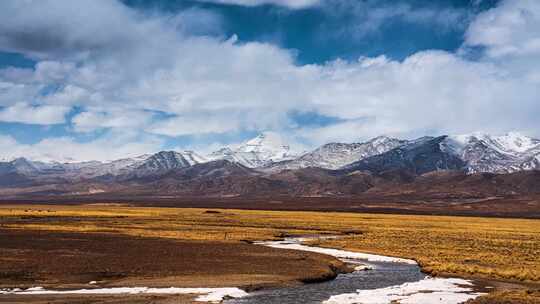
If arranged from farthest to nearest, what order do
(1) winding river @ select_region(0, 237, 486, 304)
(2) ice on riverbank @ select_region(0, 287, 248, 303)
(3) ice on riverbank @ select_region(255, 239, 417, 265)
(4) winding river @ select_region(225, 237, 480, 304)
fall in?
1. (3) ice on riverbank @ select_region(255, 239, 417, 265)
2. (4) winding river @ select_region(225, 237, 480, 304)
3. (1) winding river @ select_region(0, 237, 486, 304)
4. (2) ice on riverbank @ select_region(0, 287, 248, 303)

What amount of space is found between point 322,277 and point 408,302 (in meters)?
10.3

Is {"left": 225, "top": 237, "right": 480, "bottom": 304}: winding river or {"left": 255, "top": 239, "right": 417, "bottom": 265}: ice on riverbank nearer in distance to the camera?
{"left": 225, "top": 237, "right": 480, "bottom": 304}: winding river

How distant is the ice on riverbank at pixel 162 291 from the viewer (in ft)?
107

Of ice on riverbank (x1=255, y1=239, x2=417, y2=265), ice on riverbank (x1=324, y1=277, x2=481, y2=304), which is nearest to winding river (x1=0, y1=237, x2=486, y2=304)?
ice on riverbank (x1=324, y1=277, x2=481, y2=304)

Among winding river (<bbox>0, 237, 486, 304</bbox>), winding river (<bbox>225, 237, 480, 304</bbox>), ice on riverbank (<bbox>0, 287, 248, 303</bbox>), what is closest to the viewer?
ice on riverbank (<bbox>0, 287, 248, 303</bbox>)

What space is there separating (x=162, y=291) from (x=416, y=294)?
15.0m

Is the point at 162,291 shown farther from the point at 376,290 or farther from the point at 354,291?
the point at 376,290

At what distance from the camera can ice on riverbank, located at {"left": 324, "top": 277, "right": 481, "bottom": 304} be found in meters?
32.8

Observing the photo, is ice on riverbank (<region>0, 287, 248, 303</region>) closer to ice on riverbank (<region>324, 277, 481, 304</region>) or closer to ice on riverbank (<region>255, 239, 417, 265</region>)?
ice on riverbank (<region>324, 277, 481, 304</region>)

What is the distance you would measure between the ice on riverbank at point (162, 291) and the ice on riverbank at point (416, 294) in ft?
19.3

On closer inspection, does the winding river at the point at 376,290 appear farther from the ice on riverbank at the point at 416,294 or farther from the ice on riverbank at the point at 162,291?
the ice on riverbank at the point at 162,291

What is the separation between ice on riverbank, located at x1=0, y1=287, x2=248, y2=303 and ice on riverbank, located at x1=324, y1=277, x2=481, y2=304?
19.3ft

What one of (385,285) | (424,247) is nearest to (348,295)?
(385,285)

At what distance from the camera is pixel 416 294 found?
114 feet
